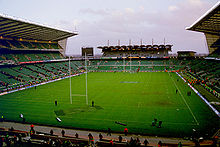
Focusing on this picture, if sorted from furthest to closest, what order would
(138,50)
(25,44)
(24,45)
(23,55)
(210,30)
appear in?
(138,50)
(25,44)
(24,45)
(23,55)
(210,30)

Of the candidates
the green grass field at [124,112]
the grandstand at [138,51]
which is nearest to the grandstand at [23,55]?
the green grass field at [124,112]

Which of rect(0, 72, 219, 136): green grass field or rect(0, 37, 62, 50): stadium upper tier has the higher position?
rect(0, 37, 62, 50): stadium upper tier

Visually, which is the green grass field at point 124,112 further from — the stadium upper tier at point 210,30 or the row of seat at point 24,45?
the row of seat at point 24,45

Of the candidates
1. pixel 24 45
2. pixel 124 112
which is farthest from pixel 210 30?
pixel 24 45

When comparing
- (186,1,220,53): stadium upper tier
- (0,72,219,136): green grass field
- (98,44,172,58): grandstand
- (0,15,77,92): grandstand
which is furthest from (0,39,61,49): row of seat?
(186,1,220,53): stadium upper tier

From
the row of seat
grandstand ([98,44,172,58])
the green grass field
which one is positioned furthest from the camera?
grandstand ([98,44,172,58])

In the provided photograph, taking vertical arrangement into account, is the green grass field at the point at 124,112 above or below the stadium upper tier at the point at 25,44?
below

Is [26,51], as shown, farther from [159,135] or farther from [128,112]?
[159,135]

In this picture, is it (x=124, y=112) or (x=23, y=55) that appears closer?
(x=124, y=112)

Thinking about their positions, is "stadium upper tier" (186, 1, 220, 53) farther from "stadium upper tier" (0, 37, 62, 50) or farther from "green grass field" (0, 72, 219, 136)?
"stadium upper tier" (0, 37, 62, 50)

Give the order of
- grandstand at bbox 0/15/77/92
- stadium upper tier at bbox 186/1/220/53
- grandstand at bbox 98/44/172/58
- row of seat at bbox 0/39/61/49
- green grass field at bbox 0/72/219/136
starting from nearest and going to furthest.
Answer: green grass field at bbox 0/72/219/136
grandstand at bbox 0/15/77/92
stadium upper tier at bbox 186/1/220/53
row of seat at bbox 0/39/61/49
grandstand at bbox 98/44/172/58

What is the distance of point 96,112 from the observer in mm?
18281

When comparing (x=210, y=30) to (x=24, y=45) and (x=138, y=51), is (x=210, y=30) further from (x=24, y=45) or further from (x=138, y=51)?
(x=24, y=45)

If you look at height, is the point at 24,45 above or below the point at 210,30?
below
